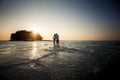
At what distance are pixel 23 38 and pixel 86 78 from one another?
15930 centimetres

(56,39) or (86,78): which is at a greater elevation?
(56,39)

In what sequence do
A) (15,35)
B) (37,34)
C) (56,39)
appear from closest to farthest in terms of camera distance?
(56,39) < (15,35) < (37,34)

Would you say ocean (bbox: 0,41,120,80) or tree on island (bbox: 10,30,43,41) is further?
tree on island (bbox: 10,30,43,41)

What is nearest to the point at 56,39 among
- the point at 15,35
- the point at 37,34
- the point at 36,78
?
the point at 36,78

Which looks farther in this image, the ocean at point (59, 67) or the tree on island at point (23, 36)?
the tree on island at point (23, 36)

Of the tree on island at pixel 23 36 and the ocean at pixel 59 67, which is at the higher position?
the tree on island at pixel 23 36

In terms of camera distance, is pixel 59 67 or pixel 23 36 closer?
pixel 59 67

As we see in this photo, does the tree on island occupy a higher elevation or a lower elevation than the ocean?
higher

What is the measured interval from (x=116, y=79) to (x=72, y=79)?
6.15ft

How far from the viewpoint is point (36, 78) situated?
Answer: 466 cm

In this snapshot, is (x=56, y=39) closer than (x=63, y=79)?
No

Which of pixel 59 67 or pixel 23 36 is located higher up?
pixel 23 36

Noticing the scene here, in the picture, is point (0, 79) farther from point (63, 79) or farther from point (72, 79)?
point (72, 79)

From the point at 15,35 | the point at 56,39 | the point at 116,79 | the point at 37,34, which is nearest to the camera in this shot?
the point at 116,79
